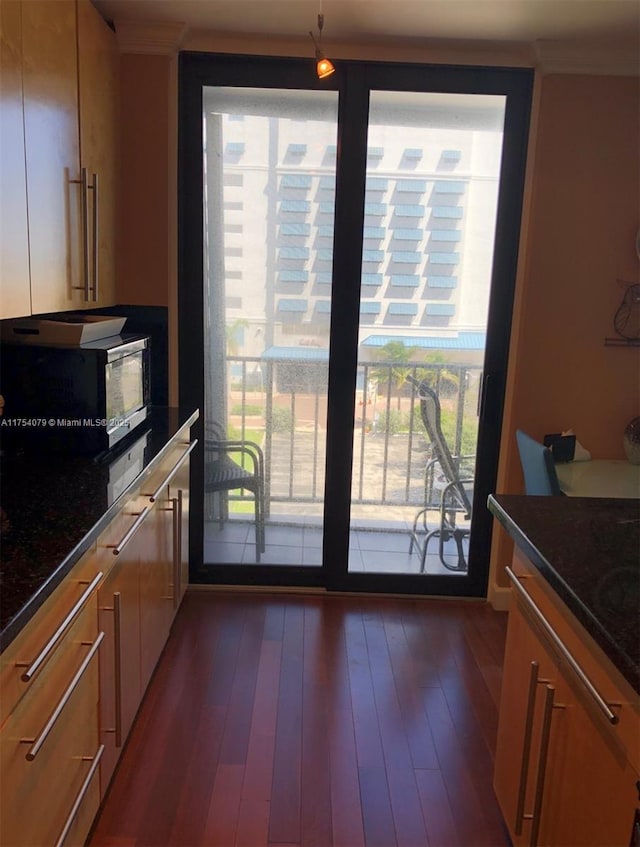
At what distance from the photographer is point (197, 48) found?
2650 mm

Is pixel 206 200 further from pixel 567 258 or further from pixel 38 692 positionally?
pixel 38 692

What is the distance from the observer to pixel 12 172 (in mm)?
1661

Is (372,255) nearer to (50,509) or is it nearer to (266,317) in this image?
(266,317)

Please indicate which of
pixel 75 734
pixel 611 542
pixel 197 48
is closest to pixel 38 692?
pixel 75 734

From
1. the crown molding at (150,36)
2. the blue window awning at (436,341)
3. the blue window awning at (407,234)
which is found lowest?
the blue window awning at (436,341)

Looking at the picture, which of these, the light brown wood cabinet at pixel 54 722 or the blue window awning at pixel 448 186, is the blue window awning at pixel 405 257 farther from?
the light brown wood cabinet at pixel 54 722

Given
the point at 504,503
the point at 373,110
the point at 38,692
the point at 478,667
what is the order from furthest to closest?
the point at 373,110 < the point at 478,667 < the point at 504,503 < the point at 38,692

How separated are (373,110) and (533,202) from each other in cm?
80

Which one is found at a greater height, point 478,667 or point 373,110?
point 373,110

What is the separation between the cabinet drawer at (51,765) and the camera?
1152 mm

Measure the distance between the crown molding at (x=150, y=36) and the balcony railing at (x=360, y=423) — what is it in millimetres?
1290

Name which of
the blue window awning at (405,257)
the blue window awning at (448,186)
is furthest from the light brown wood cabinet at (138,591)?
the blue window awning at (448,186)

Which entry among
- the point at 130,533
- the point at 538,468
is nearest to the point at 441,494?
the point at 538,468

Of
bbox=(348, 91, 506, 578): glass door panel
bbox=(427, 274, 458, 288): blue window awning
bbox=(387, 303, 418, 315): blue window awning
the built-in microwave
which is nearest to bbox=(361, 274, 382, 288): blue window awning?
bbox=(348, 91, 506, 578): glass door panel
